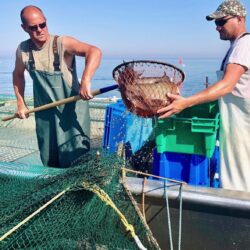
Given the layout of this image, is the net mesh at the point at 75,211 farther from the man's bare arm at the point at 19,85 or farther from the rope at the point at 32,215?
the man's bare arm at the point at 19,85

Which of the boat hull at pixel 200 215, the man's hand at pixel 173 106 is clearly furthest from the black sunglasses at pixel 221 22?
the boat hull at pixel 200 215

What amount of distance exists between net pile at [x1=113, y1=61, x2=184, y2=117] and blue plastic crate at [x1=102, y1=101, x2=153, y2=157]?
1387 millimetres

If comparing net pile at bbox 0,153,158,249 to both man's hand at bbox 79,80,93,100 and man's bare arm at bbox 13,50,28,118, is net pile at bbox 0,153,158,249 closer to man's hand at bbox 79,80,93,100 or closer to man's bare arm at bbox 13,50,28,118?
man's hand at bbox 79,80,93,100

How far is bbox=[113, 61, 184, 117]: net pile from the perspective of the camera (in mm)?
2812

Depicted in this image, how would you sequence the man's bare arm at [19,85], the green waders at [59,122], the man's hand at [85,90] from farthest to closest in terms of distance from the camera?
the man's bare arm at [19,85], the green waders at [59,122], the man's hand at [85,90]

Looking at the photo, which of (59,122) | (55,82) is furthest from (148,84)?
(59,122)

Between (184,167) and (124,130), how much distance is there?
102 centimetres

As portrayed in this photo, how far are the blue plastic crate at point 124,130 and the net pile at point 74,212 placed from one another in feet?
4.82

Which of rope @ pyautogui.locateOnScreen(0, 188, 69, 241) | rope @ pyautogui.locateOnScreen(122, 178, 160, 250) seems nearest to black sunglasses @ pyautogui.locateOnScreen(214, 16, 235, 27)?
rope @ pyautogui.locateOnScreen(122, 178, 160, 250)

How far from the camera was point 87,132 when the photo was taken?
14.5 ft

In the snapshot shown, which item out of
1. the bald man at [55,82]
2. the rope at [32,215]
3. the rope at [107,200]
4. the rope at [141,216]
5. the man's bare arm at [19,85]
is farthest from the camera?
the man's bare arm at [19,85]

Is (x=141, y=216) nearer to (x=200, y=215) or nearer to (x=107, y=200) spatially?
(x=107, y=200)

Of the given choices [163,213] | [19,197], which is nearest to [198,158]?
[163,213]

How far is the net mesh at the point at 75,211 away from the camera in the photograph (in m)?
2.58
